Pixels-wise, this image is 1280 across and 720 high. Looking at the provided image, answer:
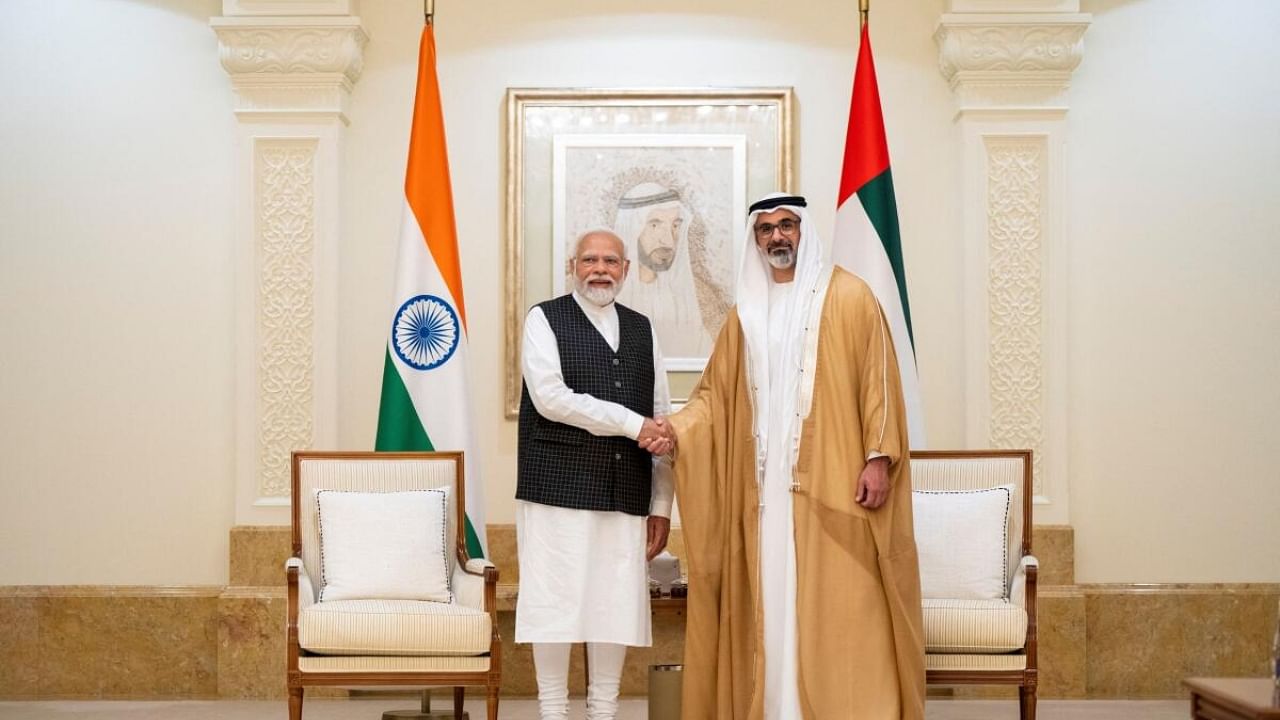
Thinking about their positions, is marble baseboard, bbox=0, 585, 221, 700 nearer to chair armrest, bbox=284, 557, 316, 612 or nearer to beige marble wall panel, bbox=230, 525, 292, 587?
beige marble wall panel, bbox=230, 525, 292, 587

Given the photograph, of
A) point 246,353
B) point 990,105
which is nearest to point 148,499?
point 246,353

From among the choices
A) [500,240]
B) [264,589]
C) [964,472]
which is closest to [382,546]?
[264,589]

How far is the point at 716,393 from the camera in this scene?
4246 mm

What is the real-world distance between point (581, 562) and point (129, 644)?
259 centimetres

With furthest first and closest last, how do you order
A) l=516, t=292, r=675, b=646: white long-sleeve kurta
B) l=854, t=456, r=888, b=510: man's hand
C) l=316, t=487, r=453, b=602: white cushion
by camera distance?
l=316, t=487, r=453, b=602: white cushion → l=516, t=292, r=675, b=646: white long-sleeve kurta → l=854, t=456, r=888, b=510: man's hand

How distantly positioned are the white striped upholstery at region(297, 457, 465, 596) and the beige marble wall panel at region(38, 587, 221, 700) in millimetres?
1262

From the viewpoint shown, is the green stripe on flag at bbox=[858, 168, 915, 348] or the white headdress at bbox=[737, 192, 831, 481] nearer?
the white headdress at bbox=[737, 192, 831, 481]

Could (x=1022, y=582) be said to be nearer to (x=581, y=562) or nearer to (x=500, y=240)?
(x=581, y=562)

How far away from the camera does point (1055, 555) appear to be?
18.4 feet

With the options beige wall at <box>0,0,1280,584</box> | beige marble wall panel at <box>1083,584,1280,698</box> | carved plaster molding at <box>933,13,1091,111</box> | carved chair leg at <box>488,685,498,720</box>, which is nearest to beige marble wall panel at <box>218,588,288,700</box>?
beige wall at <box>0,0,1280,584</box>

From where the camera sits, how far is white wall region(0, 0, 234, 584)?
5734 mm

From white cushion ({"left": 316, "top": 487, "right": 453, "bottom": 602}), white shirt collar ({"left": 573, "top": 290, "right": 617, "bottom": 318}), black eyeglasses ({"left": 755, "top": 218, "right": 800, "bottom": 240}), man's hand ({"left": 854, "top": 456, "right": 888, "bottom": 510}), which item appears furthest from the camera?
white cushion ({"left": 316, "top": 487, "right": 453, "bottom": 602})

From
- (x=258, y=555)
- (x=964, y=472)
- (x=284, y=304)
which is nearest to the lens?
(x=964, y=472)

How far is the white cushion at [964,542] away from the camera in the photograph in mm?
4402
